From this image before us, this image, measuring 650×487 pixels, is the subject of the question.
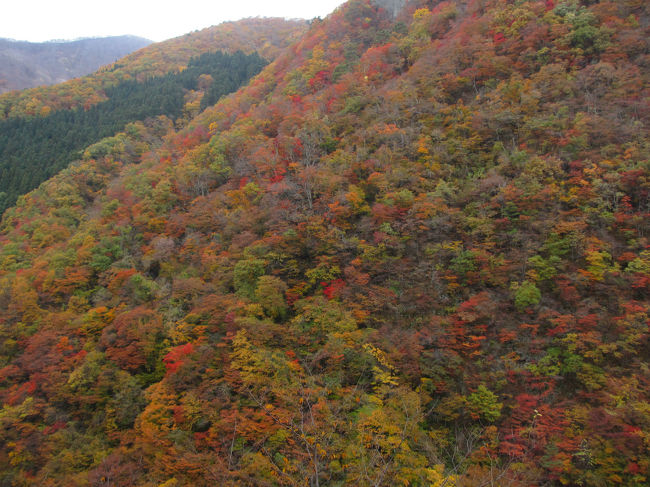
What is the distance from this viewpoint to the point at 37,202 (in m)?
55.1

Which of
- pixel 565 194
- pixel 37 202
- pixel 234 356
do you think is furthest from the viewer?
pixel 37 202

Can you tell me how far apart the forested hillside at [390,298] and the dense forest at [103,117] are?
109 feet

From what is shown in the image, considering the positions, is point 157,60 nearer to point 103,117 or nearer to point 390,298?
point 103,117

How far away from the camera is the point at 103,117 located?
79.2 meters

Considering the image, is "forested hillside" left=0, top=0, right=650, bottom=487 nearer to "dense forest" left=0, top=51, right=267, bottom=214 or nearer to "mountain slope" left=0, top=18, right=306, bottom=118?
"dense forest" left=0, top=51, right=267, bottom=214

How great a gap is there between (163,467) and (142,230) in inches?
1251

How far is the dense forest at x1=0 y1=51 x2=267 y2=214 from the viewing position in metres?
66.1

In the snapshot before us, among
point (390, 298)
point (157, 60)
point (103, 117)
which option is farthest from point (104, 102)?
point (390, 298)

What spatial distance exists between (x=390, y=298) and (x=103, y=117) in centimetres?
8896

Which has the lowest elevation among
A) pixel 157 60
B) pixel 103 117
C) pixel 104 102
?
pixel 103 117

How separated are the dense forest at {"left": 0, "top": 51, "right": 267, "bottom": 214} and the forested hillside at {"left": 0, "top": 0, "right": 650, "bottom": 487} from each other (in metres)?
33.1

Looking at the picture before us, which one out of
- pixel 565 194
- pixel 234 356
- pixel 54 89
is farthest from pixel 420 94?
pixel 54 89

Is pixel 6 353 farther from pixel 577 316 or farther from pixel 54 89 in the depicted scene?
pixel 54 89

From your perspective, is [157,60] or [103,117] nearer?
→ [103,117]
